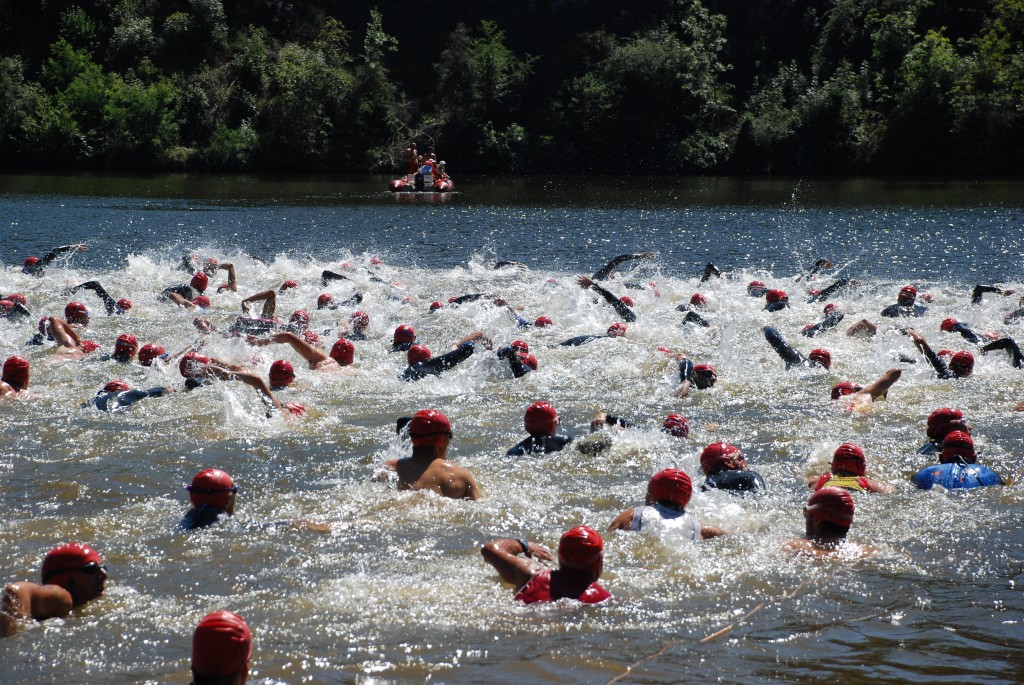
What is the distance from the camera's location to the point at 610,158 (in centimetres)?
5503

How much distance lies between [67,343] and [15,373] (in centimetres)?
228

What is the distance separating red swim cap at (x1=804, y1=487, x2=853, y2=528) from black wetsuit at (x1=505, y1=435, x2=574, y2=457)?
10.4 feet

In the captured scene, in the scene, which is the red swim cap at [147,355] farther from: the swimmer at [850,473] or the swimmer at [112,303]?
the swimmer at [850,473]

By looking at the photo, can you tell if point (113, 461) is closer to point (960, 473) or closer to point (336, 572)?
point (336, 572)

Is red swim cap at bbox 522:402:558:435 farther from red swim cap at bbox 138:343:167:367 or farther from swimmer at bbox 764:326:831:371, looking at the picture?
red swim cap at bbox 138:343:167:367

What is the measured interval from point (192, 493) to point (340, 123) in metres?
49.4

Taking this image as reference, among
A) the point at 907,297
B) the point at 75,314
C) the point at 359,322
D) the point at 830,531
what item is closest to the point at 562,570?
the point at 830,531

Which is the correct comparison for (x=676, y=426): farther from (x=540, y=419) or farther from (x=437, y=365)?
(x=437, y=365)

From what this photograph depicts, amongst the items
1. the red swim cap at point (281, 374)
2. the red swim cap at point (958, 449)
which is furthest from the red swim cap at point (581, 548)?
the red swim cap at point (281, 374)

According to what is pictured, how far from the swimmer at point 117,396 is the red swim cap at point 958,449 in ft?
27.8

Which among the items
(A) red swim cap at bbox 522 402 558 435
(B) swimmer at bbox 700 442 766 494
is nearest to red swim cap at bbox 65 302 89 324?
(A) red swim cap at bbox 522 402 558 435

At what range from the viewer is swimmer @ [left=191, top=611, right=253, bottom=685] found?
4617 millimetres

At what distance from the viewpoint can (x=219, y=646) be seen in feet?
15.1

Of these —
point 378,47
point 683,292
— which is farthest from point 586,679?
point 378,47
